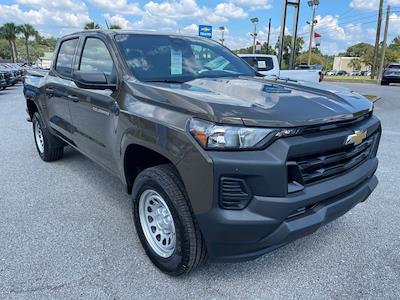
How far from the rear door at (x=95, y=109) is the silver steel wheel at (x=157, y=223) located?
65 cm

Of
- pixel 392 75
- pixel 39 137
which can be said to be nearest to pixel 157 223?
pixel 39 137

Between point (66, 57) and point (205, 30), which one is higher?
point (205, 30)

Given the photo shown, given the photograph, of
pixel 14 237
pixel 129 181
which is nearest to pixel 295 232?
pixel 129 181

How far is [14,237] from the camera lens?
332 cm

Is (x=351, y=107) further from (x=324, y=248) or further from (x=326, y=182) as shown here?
(x=324, y=248)

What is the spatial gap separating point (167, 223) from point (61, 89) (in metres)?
2.50

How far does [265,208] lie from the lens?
2.17m

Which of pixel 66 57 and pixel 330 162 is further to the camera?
pixel 66 57

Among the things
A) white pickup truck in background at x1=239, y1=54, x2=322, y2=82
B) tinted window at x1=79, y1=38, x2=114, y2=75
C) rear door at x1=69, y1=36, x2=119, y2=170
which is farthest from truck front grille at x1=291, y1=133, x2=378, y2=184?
white pickup truck in background at x1=239, y1=54, x2=322, y2=82

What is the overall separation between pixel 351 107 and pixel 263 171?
1013 millimetres

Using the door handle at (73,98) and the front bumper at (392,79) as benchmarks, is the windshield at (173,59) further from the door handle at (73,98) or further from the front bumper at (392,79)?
the front bumper at (392,79)

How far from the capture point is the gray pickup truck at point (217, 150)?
217 centimetres

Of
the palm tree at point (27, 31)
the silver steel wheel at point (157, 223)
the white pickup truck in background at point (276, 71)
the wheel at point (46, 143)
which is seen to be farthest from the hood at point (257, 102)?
the palm tree at point (27, 31)

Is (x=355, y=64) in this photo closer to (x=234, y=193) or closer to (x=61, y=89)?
(x=61, y=89)
